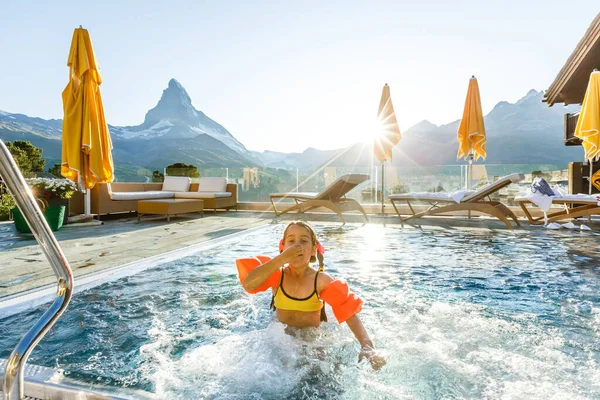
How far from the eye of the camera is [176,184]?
33.8ft

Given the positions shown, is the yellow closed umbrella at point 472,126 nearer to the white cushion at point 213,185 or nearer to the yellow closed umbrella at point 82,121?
the white cushion at point 213,185

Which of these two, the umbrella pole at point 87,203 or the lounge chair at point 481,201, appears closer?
the lounge chair at point 481,201

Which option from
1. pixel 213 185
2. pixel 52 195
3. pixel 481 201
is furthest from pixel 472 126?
pixel 52 195

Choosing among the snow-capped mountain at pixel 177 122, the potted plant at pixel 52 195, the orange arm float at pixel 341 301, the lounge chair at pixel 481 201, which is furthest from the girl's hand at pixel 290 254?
the snow-capped mountain at pixel 177 122

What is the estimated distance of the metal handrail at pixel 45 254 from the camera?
83cm

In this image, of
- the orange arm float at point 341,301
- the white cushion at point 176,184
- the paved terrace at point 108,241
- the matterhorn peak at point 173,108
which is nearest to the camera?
the orange arm float at point 341,301

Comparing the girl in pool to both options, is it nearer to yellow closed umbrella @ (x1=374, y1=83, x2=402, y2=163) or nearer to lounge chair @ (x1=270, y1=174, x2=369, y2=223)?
lounge chair @ (x1=270, y1=174, x2=369, y2=223)

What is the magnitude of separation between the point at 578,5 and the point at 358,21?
17.7 feet

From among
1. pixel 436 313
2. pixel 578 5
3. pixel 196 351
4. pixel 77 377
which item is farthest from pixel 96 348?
pixel 578 5

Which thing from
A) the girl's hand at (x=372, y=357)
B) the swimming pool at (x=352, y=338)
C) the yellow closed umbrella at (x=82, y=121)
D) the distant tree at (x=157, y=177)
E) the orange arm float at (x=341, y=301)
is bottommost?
the swimming pool at (x=352, y=338)

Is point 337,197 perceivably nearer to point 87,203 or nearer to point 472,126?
point 472,126

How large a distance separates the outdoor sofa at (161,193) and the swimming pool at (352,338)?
4634 millimetres

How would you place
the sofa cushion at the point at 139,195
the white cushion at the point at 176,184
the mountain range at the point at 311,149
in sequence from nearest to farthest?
1. the sofa cushion at the point at 139,195
2. the white cushion at the point at 176,184
3. the mountain range at the point at 311,149

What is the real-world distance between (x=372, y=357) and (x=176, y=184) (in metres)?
9.33
